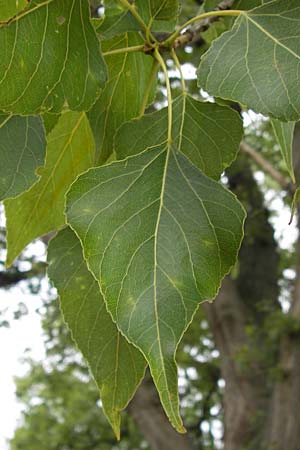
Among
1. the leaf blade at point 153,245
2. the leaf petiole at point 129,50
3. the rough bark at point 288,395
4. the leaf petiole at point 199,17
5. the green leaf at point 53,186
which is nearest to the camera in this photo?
the leaf blade at point 153,245

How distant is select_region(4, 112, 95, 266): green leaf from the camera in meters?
1.17

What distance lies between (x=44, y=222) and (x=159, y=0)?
14.9 inches

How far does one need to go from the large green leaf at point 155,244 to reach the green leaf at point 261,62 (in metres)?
0.11

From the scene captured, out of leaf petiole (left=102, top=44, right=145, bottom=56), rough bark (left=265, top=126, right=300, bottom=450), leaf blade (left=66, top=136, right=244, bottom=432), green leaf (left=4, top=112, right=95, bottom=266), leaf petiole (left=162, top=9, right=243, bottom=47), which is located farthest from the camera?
rough bark (left=265, top=126, right=300, bottom=450)

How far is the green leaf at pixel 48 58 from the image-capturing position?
856mm

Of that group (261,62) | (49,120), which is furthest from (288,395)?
(261,62)

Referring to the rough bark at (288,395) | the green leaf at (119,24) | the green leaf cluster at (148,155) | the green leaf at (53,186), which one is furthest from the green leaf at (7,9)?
the rough bark at (288,395)

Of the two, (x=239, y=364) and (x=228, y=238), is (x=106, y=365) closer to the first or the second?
(x=228, y=238)

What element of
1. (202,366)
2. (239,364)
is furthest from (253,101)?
(202,366)

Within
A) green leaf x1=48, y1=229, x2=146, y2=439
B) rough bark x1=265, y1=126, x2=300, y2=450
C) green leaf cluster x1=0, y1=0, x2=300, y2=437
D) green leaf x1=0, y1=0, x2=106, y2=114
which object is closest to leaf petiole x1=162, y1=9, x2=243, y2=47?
green leaf cluster x1=0, y1=0, x2=300, y2=437

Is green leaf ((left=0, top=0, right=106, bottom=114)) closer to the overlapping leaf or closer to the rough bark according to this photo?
the overlapping leaf

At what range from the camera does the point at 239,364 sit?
462 cm

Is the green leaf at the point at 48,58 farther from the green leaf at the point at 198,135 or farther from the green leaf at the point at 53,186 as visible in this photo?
the green leaf at the point at 53,186

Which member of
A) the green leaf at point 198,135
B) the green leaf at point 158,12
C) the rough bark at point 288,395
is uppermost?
the green leaf at point 158,12
